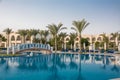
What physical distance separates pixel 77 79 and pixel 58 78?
1.12 m

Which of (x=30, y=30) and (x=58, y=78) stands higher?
(x=30, y=30)

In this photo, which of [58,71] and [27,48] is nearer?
[58,71]

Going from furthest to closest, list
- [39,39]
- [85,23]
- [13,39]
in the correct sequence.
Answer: [13,39] → [39,39] → [85,23]

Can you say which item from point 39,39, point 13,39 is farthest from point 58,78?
point 13,39

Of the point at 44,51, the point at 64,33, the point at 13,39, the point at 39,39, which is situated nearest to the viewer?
the point at 44,51

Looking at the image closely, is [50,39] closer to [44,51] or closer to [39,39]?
[39,39]

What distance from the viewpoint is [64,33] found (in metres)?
48.9

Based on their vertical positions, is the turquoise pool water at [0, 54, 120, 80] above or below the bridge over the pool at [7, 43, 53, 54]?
below

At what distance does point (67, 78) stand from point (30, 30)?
38407mm

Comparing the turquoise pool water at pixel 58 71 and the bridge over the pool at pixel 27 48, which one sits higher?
the bridge over the pool at pixel 27 48

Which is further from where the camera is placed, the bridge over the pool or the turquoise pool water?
the bridge over the pool

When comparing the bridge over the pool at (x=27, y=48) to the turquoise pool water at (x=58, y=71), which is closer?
the turquoise pool water at (x=58, y=71)

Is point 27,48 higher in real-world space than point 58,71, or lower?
higher

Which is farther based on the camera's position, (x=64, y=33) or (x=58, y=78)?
(x=64, y=33)
